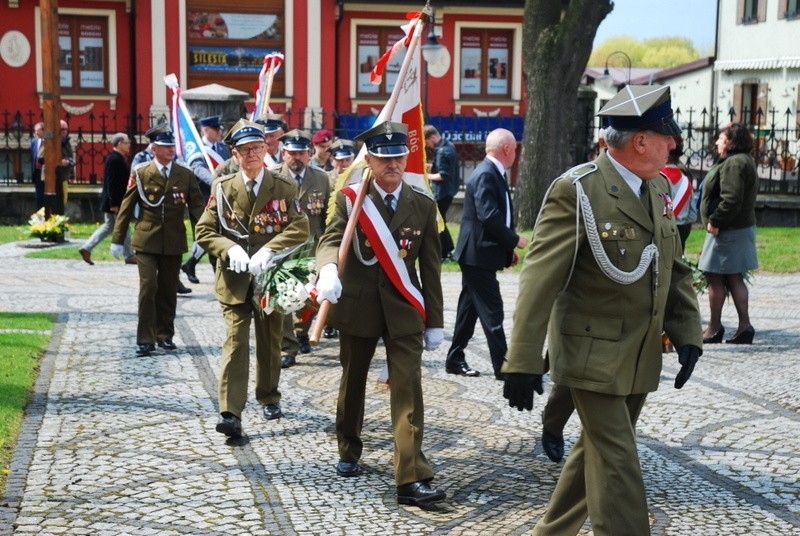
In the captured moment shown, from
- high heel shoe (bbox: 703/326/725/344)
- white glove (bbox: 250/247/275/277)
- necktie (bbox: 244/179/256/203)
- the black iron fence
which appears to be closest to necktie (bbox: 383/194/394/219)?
white glove (bbox: 250/247/275/277)

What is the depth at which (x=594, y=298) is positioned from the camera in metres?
4.78

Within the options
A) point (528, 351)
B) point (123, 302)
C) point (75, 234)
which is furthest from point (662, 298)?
point (75, 234)

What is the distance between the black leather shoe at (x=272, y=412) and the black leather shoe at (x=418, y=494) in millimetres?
2022

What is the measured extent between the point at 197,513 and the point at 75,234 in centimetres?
1456

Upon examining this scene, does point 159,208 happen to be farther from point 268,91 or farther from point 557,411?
point 557,411

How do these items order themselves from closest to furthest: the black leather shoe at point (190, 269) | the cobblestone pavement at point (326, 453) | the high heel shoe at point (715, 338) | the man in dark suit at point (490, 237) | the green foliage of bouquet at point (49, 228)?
the cobblestone pavement at point (326, 453), the man in dark suit at point (490, 237), the high heel shoe at point (715, 338), the black leather shoe at point (190, 269), the green foliage of bouquet at point (49, 228)

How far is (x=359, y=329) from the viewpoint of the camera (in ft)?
21.1

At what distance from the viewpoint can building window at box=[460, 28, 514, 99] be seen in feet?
106

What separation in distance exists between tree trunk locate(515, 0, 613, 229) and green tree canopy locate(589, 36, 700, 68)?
55702mm

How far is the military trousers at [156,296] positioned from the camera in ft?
33.0

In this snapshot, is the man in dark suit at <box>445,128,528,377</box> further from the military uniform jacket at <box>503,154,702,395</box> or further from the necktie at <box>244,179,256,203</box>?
the military uniform jacket at <box>503,154,702,395</box>

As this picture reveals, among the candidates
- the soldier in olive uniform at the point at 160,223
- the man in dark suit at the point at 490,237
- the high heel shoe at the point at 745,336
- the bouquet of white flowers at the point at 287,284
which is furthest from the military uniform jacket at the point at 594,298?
the high heel shoe at the point at 745,336

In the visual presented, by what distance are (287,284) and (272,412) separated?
1171mm

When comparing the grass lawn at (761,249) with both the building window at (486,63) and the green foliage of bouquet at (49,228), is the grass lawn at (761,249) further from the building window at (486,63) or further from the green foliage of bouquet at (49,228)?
the building window at (486,63)
